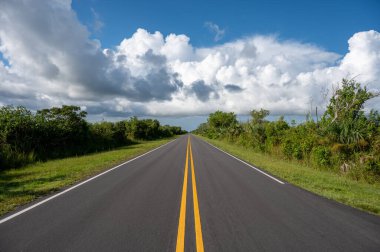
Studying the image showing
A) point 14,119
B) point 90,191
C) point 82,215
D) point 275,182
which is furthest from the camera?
point 14,119

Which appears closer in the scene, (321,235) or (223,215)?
(321,235)

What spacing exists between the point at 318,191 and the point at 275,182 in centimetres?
167

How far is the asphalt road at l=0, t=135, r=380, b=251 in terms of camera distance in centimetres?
402

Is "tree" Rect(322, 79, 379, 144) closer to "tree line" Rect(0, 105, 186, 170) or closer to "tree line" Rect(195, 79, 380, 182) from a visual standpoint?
"tree line" Rect(195, 79, 380, 182)

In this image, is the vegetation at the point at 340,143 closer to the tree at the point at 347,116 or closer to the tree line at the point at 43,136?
the tree at the point at 347,116

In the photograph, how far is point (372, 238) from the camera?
437cm

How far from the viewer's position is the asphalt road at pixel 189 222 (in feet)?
13.2

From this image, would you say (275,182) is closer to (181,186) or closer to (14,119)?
(181,186)

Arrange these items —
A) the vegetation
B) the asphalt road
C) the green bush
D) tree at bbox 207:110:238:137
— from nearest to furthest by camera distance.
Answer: the asphalt road < the vegetation < the green bush < tree at bbox 207:110:238:137

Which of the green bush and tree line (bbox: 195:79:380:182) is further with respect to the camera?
the green bush

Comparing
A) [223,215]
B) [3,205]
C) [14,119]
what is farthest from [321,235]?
[14,119]

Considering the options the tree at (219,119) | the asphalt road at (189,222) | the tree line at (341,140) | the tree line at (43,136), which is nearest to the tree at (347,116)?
the tree line at (341,140)

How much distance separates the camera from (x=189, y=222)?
4.95 metres

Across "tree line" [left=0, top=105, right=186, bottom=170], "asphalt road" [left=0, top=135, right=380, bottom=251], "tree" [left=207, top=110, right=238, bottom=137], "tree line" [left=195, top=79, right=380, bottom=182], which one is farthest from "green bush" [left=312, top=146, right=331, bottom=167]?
"tree" [left=207, top=110, right=238, bottom=137]
